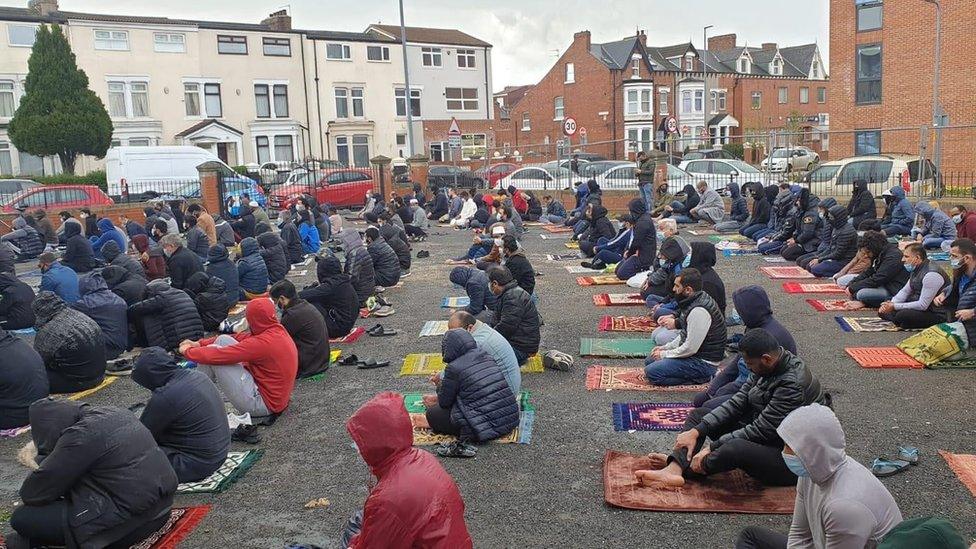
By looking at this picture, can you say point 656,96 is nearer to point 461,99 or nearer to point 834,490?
point 461,99

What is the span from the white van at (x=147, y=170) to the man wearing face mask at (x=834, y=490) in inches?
1081

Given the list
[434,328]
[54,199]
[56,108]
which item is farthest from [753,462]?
[56,108]

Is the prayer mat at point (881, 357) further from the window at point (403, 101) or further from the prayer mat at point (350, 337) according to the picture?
the window at point (403, 101)

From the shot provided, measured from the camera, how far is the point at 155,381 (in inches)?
230

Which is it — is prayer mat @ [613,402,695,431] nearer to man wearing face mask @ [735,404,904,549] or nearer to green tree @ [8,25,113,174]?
man wearing face mask @ [735,404,904,549]

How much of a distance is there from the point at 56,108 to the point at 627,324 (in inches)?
1318

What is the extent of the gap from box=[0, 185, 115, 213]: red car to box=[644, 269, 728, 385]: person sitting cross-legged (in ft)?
69.1

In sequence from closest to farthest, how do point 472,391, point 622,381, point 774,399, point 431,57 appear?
point 774,399 < point 472,391 < point 622,381 < point 431,57

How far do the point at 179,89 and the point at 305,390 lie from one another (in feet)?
123

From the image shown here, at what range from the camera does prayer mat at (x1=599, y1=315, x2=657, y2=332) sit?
10.8m

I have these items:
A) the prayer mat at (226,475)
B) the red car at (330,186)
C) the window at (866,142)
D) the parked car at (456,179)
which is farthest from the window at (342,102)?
the prayer mat at (226,475)

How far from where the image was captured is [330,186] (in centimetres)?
3086

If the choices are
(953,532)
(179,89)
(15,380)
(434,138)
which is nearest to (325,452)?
(15,380)

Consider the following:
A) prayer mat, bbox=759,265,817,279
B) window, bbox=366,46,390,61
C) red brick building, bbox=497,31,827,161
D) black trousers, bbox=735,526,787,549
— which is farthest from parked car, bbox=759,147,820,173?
window, bbox=366,46,390,61
